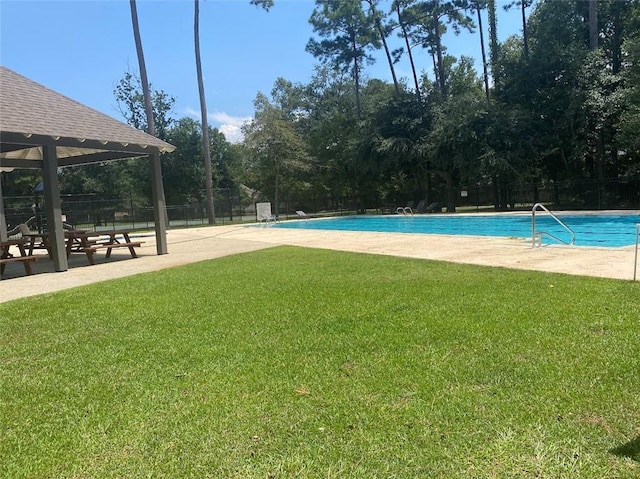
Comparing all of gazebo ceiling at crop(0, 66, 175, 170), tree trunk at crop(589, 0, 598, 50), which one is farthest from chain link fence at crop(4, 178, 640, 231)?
gazebo ceiling at crop(0, 66, 175, 170)

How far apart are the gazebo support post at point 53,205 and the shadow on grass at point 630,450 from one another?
10600mm

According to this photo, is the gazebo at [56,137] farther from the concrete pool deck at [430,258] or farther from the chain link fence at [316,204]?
the chain link fence at [316,204]

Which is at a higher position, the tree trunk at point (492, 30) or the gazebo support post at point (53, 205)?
the tree trunk at point (492, 30)

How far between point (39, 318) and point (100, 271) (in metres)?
4.51

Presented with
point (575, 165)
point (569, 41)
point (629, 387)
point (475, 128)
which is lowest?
point (629, 387)

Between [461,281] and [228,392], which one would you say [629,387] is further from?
[461,281]

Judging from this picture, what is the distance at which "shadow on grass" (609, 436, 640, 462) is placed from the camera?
93.8 inches

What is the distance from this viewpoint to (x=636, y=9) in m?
24.3

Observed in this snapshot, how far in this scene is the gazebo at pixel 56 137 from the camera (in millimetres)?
9930

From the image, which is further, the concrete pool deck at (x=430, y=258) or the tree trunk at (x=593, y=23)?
the tree trunk at (x=593, y=23)

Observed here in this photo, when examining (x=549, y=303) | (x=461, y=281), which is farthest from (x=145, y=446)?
(x=461, y=281)

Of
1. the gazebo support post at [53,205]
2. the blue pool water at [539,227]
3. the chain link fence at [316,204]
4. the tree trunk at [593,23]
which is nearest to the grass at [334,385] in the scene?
the gazebo support post at [53,205]

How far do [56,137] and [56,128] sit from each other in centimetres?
41

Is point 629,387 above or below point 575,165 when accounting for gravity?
below
